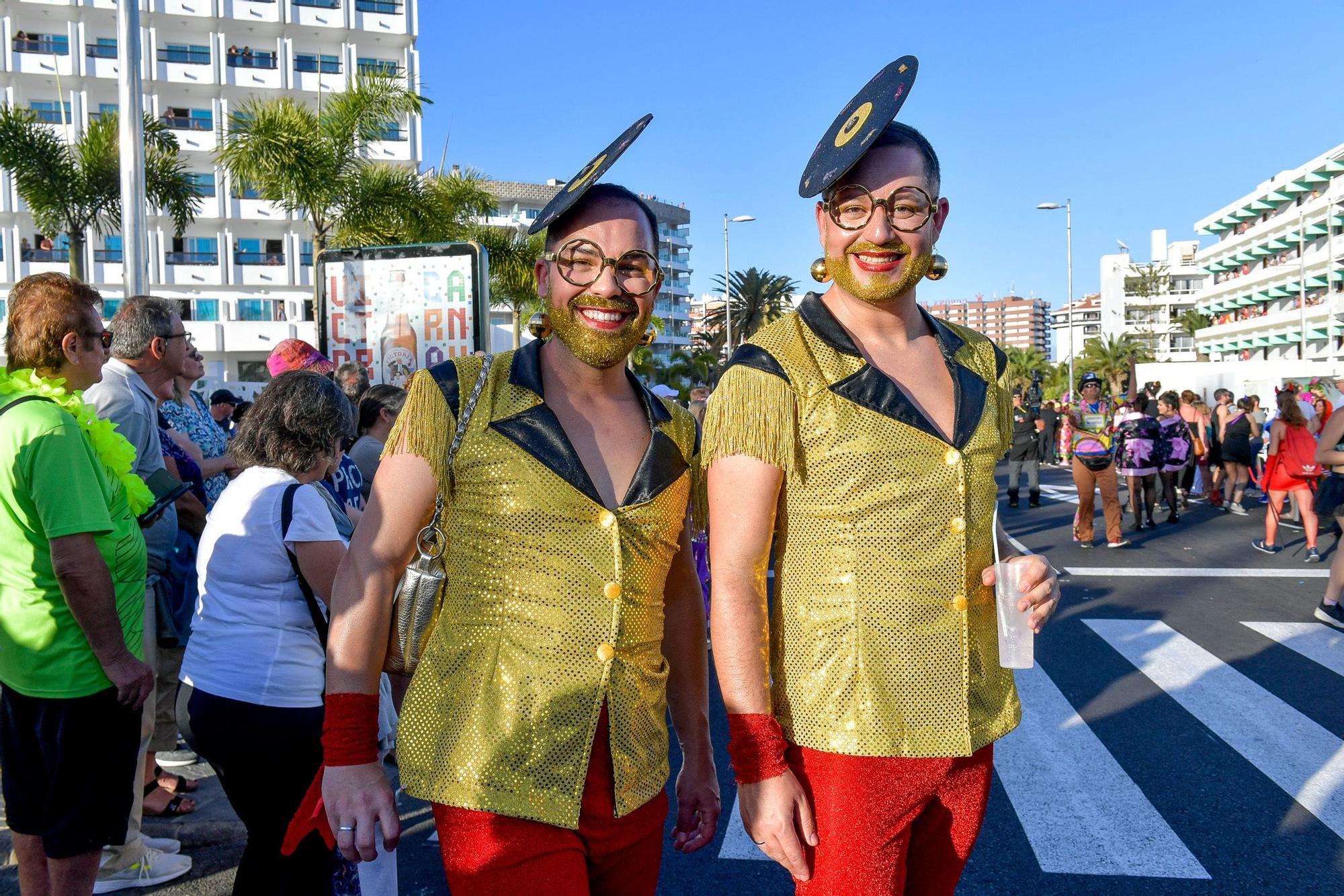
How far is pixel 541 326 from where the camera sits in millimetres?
2188

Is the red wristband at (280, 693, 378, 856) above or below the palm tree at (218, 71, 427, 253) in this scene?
below

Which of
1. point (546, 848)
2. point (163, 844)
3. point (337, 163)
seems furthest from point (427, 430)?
point (337, 163)

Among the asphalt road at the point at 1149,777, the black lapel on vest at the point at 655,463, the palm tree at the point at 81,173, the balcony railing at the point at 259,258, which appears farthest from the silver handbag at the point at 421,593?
the balcony railing at the point at 259,258

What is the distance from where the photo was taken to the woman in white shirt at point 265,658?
2885mm

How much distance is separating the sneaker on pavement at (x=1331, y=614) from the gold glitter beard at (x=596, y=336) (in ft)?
23.9

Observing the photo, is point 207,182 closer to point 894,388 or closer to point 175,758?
point 175,758

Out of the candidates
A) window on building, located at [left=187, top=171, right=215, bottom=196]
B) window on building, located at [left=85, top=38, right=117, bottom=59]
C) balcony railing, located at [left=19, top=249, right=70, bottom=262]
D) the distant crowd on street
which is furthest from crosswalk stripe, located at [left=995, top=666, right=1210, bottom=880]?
window on building, located at [left=85, top=38, right=117, bottom=59]

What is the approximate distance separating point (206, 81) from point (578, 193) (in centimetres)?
4808

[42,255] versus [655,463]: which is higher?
[42,255]

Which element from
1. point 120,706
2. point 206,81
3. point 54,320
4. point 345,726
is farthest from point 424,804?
point 206,81

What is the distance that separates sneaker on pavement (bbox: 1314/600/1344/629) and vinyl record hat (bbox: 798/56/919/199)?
23.3 ft

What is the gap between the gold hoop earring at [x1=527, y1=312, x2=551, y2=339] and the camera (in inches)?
85.7

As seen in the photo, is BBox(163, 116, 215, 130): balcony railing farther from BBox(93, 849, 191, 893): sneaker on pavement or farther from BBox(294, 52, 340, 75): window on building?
BBox(93, 849, 191, 893): sneaker on pavement

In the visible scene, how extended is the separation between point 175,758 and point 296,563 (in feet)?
9.17
